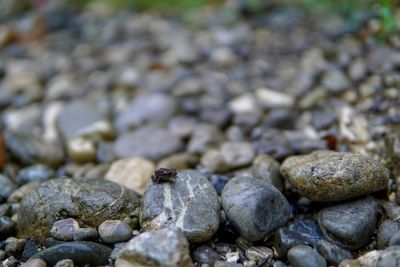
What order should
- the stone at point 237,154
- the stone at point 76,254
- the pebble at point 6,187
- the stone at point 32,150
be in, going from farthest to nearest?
the stone at point 32,150 < the stone at point 237,154 < the pebble at point 6,187 < the stone at point 76,254

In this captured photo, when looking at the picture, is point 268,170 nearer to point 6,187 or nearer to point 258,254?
point 258,254

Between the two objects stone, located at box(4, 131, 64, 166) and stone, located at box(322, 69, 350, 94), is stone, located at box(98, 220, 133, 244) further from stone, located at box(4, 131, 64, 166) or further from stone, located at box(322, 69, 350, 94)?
stone, located at box(322, 69, 350, 94)

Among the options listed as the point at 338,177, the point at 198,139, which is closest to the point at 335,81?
the point at 198,139

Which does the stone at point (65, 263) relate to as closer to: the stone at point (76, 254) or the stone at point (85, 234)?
the stone at point (76, 254)

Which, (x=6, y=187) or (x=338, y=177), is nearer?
(x=338, y=177)

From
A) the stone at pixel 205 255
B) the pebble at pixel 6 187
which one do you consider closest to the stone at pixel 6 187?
the pebble at pixel 6 187

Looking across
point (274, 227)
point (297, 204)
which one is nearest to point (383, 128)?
point (297, 204)
